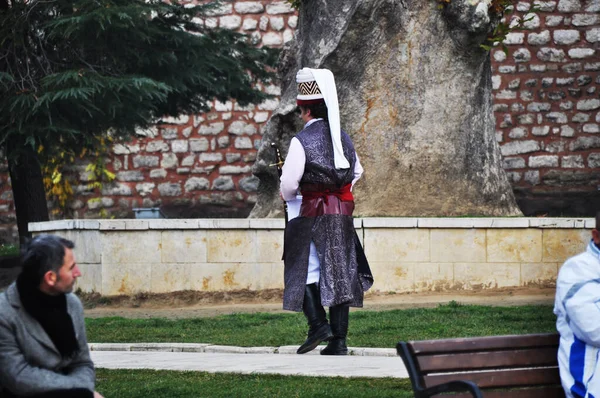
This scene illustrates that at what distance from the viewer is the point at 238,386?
25.0 feet

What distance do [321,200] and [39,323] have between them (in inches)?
171

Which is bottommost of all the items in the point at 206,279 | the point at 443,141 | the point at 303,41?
the point at 206,279

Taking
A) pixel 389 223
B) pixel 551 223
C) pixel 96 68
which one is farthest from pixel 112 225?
pixel 551 223

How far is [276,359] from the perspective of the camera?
8930mm

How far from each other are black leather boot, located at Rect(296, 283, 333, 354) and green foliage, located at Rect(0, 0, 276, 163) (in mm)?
6247

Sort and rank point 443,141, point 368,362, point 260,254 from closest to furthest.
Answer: point 368,362
point 260,254
point 443,141

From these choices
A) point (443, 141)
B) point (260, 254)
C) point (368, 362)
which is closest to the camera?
point (368, 362)

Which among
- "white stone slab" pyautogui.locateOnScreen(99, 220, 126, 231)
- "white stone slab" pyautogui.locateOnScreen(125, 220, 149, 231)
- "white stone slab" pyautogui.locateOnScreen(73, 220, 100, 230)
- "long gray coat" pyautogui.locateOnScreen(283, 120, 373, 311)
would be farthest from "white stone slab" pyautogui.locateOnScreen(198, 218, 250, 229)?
"long gray coat" pyautogui.locateOnScreen(283, 120, 373, 311)

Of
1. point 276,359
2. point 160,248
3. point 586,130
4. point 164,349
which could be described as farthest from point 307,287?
point 586,130

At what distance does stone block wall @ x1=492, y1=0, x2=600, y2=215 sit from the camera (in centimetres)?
2062

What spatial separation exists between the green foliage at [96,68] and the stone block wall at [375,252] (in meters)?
1.74

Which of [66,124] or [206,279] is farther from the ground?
[66,124]

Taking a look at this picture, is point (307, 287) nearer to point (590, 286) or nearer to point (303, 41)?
point (590, 286)

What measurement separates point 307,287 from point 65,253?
4270mm
